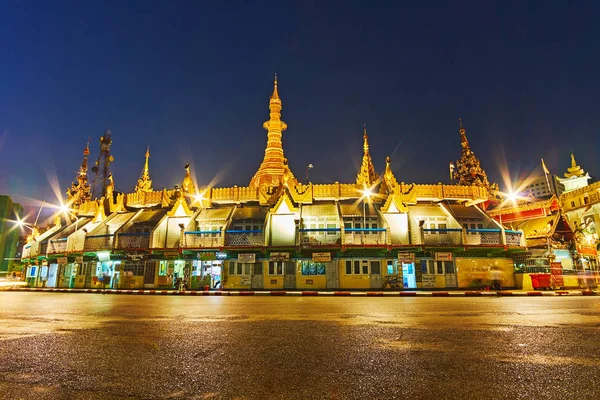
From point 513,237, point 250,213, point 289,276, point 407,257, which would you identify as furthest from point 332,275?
point 513,237

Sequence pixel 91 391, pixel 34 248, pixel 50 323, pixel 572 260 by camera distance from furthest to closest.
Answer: pixel 34 248 → pixel 572 260 → pixel 50 323 → pixel 91 391

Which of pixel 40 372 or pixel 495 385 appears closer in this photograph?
pixel 495 385

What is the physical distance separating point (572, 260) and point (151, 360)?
37112 millimetres

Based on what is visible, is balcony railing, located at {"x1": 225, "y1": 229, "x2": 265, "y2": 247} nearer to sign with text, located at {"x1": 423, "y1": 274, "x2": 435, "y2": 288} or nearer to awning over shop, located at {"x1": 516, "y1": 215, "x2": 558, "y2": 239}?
sign with text, located at {"x1": 423, "y1": 274, "x2": 435, "y2": 288}

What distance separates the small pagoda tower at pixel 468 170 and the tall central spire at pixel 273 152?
2359 cm

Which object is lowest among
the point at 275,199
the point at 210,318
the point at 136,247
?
the point at 210,318

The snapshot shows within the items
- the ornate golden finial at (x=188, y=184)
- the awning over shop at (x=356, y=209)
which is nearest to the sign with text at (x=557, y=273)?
the awning over shop at (x=356, y=209)

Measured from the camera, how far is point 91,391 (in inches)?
138

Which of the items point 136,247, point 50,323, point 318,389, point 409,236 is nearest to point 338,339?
point 318,389

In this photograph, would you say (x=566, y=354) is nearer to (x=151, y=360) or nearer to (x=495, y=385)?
(x=495, y=385)

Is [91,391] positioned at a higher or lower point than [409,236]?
lower

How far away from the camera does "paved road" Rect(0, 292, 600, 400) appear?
349 centimetres

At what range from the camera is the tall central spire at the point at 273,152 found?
40.2 m

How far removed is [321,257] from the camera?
2503 cm
